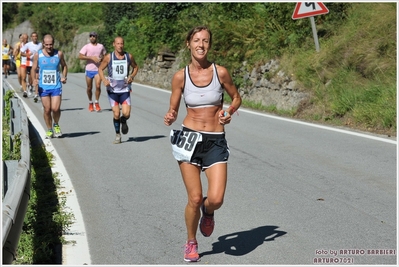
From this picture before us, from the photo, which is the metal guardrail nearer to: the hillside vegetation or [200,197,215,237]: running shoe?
[200,197,215,237]: running shoe

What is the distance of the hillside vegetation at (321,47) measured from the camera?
55.3 ft

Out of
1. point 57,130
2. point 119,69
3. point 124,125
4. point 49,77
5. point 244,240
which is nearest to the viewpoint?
point 244,240

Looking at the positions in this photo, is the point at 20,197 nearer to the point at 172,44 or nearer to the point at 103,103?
the point at 103,103

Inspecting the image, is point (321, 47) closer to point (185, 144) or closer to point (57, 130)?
point (57, 130)

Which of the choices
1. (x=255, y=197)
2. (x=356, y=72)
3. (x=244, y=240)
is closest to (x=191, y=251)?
(x=244, y=240)

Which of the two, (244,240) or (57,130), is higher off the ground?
(244,240)

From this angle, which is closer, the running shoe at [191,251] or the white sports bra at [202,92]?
the running shoe at [191,251]

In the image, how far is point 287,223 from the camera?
308 inches

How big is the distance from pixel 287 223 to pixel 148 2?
28.0 metres

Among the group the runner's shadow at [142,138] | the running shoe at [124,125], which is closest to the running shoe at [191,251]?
the running shoe at [124,125]

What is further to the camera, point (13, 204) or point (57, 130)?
point (57, 130)

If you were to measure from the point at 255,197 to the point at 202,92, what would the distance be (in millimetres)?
2773

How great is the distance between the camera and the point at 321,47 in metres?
20.6

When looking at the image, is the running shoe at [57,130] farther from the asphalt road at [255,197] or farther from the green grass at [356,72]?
the green grass at [356,72]
